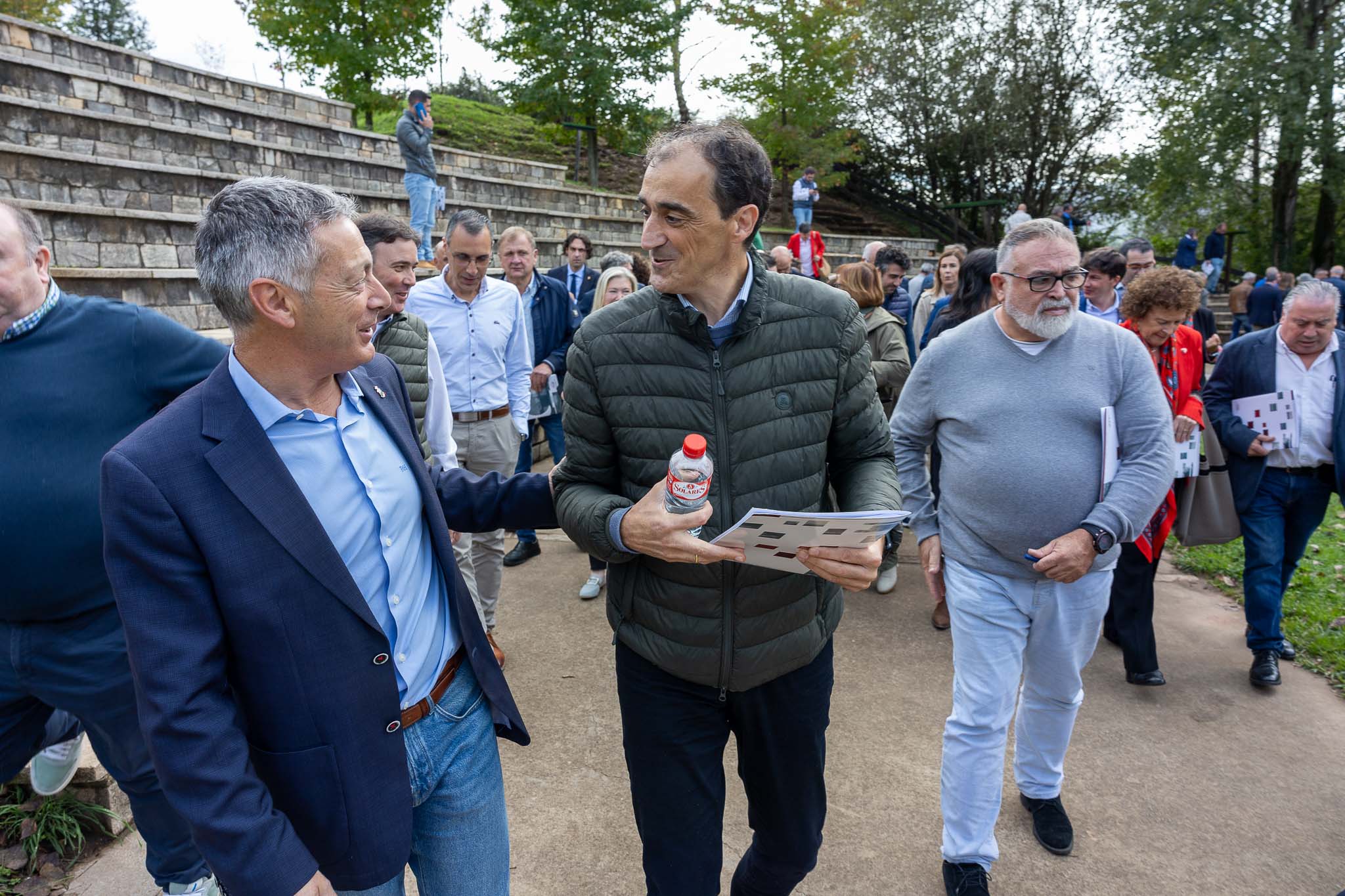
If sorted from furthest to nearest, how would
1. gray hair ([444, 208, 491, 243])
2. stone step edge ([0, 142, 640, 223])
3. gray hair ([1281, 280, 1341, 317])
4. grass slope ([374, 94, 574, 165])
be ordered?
grass slope ([374, 94, 574, 165]), stone step edge ([0, 142, 640, 223]), gray hair ([444, 208, 491, 243]), gray hair ([1281, 280, 1341, 317])

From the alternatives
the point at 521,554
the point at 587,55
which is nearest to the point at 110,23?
the point at 587,55

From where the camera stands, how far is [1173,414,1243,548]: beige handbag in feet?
14.7

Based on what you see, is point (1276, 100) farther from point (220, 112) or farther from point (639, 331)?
point (639, 331)

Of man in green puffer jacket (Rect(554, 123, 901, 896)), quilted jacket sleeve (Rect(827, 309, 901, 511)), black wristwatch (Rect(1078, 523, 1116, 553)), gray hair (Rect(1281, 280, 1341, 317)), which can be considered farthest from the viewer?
gray hair (Rect(1281, 280, 1341, 317))

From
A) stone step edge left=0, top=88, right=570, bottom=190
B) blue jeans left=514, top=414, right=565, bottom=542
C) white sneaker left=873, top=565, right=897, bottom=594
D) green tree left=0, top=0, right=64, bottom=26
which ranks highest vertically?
green tree left=0, top=0, right=64, bottom=26

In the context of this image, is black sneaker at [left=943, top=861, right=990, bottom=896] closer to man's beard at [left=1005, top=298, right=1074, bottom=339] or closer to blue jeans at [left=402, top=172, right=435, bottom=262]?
man's beard at [left=1005, top=298, right=1074, bottom=339]

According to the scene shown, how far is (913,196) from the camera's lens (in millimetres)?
28656

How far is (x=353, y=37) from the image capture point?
18.8 m

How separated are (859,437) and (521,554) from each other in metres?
4.41

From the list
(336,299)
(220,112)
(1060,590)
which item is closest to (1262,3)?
(220,112)

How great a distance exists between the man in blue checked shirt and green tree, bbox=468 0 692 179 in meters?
16.3

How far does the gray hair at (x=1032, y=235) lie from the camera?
114 inches

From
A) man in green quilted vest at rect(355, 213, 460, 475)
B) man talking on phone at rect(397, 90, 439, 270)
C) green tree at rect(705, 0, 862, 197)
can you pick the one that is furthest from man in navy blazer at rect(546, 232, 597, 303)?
green tree at rect(705, 0, 862, 197)

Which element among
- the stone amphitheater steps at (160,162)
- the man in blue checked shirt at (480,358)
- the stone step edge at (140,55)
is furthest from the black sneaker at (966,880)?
the stone step edge at (140,55)
